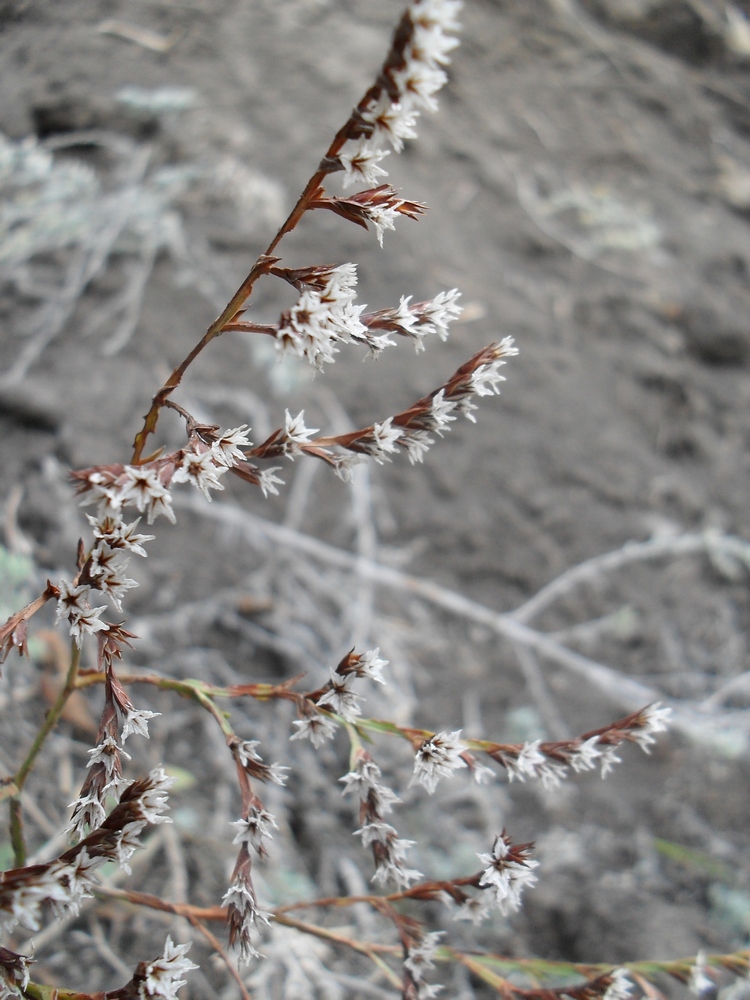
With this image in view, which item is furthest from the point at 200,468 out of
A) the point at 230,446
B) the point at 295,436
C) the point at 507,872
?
the point at 507,872

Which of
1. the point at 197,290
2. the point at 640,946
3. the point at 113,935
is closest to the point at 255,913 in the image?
the point at 113,935

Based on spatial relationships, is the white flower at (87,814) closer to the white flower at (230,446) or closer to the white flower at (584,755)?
the white flower at (230,446)

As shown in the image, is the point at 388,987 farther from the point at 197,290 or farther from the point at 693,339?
the point at 693,339

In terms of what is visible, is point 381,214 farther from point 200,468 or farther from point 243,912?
point 243,912

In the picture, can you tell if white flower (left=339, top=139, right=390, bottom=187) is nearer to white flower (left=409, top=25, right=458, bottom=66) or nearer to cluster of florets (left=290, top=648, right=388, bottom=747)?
white flower (left=409, top=25, right=458, bottom=66)

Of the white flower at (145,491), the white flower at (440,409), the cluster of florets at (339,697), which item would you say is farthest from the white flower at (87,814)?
the white flower at (440,409)
